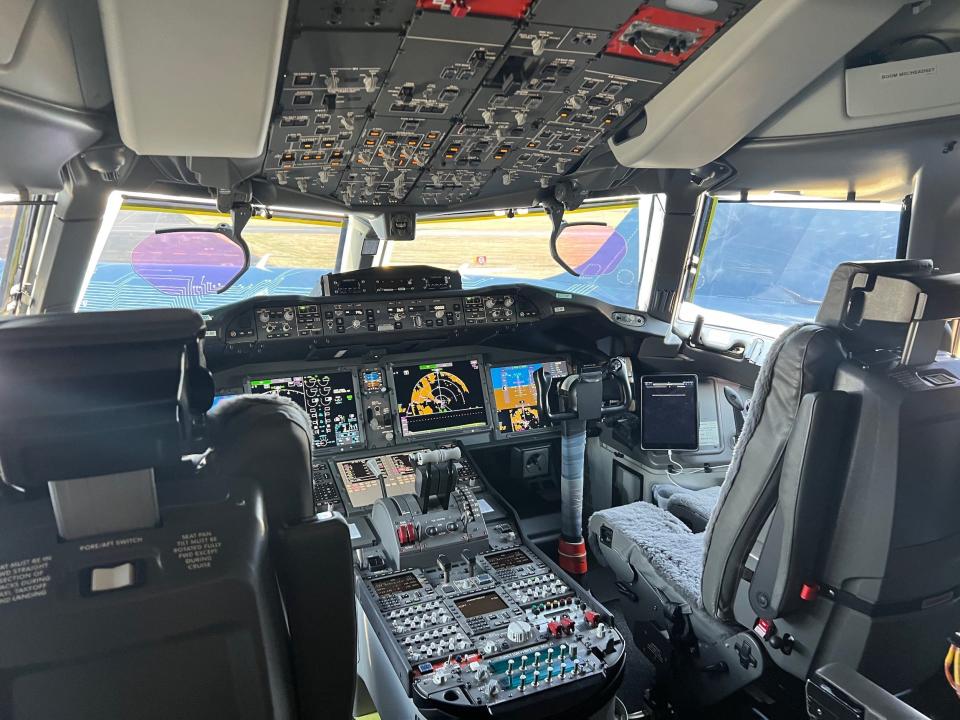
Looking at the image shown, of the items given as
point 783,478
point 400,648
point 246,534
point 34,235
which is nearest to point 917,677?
point 783,478

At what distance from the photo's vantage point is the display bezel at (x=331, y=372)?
10.6ft

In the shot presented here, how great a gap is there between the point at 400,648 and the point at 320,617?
1226mm

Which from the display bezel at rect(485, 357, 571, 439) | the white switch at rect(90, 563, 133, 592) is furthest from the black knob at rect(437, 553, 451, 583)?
the white switch at rect(90, 563, 133, 592)

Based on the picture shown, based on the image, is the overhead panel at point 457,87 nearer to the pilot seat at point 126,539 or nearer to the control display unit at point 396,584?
the pilot seat at point 126,539

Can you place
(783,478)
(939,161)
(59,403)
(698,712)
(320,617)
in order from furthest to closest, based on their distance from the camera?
(939,161) → (698,712) → (783,478) → (320,617) → (59,403)

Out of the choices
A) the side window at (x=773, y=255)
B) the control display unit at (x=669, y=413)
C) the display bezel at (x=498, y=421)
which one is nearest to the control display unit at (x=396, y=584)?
the display bezel at (x=498, y=421)

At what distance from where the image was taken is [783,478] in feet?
5.54

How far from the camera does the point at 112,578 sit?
91 cm

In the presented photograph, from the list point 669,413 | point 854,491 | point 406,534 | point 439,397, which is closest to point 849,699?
point 854,491

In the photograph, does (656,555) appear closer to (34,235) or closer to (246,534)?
(246,534)

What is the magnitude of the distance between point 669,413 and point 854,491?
198cm

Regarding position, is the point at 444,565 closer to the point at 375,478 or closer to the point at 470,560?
the point at 470,560

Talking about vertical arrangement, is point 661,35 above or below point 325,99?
above

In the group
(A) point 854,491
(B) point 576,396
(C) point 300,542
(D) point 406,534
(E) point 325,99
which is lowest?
(D) point 406,534
